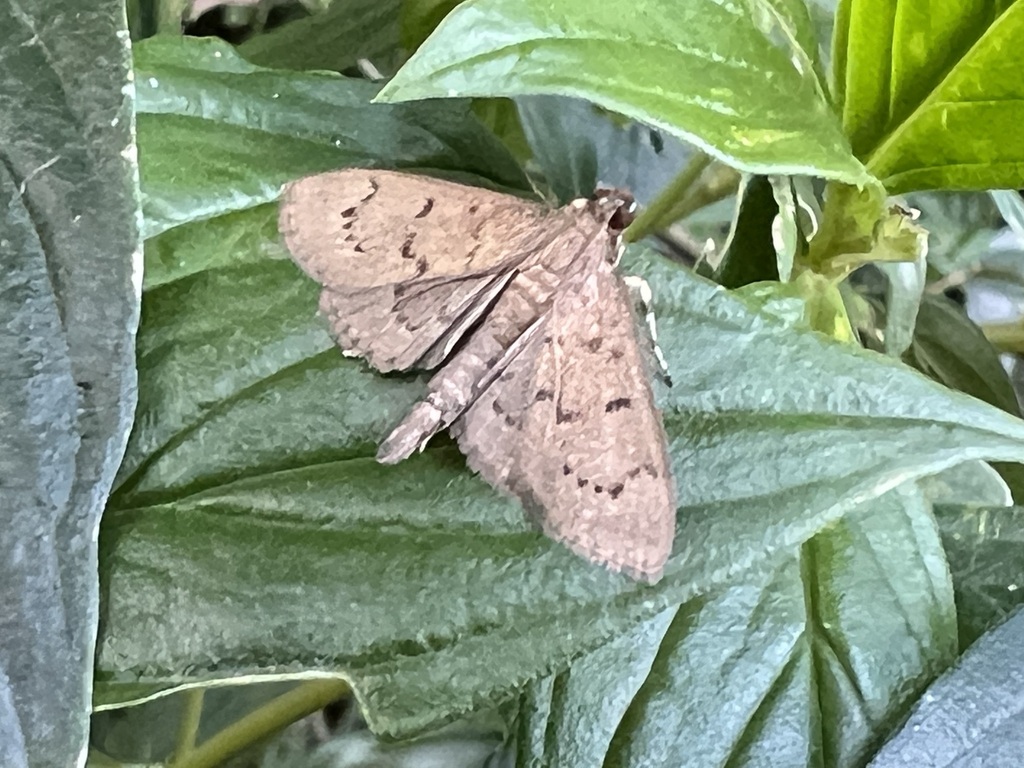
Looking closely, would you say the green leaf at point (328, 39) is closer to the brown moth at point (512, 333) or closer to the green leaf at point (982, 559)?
the brown moth at point (512, 333)

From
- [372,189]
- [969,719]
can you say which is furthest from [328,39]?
[969,719]

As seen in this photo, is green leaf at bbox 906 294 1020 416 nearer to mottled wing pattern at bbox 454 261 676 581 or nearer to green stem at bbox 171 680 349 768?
mottled wing pattern at bbox 454 261 676 581

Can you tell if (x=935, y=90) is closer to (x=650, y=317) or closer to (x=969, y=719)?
(x=650, y=317)

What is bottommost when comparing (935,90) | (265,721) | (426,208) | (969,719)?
(265,721)

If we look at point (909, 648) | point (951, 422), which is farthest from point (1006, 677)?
point (951, 422)

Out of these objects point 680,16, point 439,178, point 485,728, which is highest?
point 680,16

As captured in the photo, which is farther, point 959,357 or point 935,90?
point 959,357

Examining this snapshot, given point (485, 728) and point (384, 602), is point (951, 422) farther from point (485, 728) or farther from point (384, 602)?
point (485, 728)

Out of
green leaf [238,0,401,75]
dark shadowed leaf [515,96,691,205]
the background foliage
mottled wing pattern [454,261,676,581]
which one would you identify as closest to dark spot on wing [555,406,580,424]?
mottled wing pattern [454,261,676,581]
